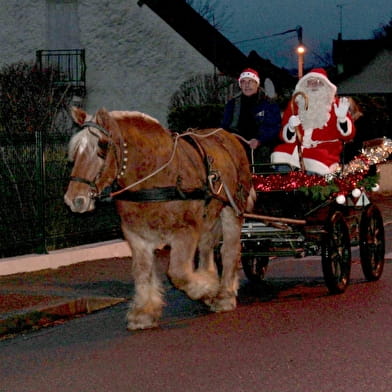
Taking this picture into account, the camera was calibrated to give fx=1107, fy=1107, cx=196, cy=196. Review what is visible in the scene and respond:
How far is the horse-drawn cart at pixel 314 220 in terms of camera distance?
430 inches

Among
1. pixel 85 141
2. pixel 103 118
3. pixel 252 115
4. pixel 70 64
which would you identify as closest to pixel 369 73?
pixel 70 64

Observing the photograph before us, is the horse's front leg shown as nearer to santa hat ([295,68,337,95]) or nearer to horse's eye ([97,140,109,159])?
horse's eye ([97,140,109,159])

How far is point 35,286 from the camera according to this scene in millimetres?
12172


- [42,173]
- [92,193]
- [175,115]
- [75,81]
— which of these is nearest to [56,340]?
[92,193]

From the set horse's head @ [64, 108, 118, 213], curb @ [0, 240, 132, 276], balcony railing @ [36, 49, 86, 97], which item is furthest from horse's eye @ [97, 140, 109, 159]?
balcony railing @ [36, 49, 86, 97]

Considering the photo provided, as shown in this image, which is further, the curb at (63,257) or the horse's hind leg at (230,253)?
the curb at (63,257)

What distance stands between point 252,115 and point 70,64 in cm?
2189

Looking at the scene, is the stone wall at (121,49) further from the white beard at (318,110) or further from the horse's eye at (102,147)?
the horse's eye at (102,147)

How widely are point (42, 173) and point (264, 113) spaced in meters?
3.91

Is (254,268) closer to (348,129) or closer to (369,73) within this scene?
(348,129)

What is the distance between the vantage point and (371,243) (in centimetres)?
1212

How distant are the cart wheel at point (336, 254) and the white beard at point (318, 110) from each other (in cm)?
136

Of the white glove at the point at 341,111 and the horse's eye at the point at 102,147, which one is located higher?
the white glove at the point at 341,111

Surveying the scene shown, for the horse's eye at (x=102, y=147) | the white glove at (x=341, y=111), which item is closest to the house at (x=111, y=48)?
the white glove at (x=341, y=111)
